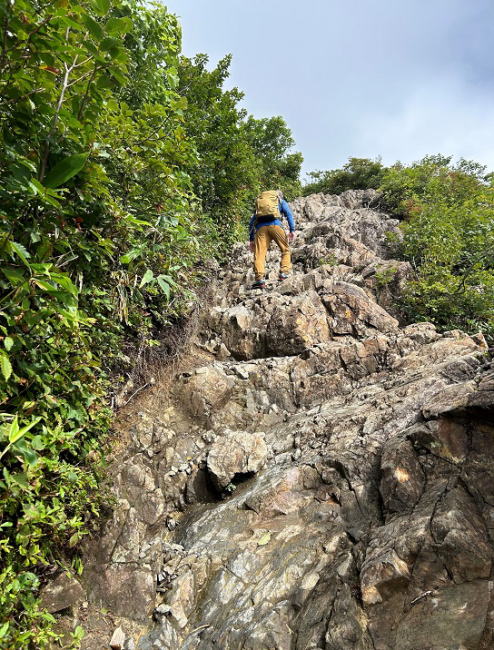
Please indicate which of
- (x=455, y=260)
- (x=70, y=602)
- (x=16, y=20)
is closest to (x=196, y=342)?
(x=70, y=602)

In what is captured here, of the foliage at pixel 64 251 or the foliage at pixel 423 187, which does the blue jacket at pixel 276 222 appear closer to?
the foliage at pixel 64 251

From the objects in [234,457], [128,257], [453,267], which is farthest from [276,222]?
[128,257]

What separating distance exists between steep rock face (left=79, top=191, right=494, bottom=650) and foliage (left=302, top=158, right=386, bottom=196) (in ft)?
66.3

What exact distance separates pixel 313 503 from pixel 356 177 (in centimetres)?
2533

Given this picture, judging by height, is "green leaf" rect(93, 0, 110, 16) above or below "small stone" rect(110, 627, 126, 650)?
above

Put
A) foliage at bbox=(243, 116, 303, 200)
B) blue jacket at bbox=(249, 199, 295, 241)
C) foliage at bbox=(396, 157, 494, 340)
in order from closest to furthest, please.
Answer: foliage at bbox=(396, 157, 494, 340) < blue jacket at bbox=(249, 199, 295, 241) < foliage at bbox=(243, 116, 303, 200)

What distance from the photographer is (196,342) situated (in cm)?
730

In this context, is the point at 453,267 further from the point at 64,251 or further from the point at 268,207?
the point at 64,251

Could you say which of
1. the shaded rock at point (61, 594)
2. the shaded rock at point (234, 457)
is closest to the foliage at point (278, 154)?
the shaded rock at point (234, 457)

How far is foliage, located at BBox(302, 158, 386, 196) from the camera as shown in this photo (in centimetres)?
2345

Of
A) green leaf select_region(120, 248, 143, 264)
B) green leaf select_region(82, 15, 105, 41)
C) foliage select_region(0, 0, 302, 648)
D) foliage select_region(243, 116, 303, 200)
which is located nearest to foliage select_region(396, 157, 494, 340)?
foliage select_region(0, 0, 302, 648)

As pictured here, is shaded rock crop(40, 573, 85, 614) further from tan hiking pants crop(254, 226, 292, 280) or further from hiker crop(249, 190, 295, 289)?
tan hiking pants crop(254, 226, 292, 280)

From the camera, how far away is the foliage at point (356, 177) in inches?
923

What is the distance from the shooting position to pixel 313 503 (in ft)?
12.9
